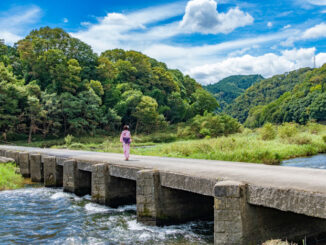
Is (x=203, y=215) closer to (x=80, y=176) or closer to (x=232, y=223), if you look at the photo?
(x=232, y=223)

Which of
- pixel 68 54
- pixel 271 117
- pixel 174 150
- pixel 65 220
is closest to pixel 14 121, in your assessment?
pixel 68 54

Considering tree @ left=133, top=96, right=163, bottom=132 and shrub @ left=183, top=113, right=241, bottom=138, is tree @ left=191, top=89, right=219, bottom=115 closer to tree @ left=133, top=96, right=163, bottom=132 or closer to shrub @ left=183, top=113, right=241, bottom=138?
tree @ left=133, top=96, right=163, bottom=132

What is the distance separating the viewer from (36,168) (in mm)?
17844

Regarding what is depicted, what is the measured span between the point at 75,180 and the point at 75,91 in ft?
157

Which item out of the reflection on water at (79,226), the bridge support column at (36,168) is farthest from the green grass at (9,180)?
the reflection on water at (79,226)

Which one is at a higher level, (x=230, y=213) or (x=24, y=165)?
(x=230, y=213)

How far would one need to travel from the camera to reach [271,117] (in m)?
110

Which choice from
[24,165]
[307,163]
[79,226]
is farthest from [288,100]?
[79,226]

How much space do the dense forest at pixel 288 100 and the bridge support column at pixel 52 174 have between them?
82.0 meters

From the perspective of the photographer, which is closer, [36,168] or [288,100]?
[36,168]

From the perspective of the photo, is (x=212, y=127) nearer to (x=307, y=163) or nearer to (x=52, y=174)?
(x=307, y=163)

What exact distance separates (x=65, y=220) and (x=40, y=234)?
1.33m

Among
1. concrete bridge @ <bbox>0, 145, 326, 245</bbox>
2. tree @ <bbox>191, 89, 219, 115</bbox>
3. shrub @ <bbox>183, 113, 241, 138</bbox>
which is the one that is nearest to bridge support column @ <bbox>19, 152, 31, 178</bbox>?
concrete bridge @ <bbox>0, 145, 326, 245</bbox>

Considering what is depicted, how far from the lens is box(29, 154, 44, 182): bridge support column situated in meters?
17.6
